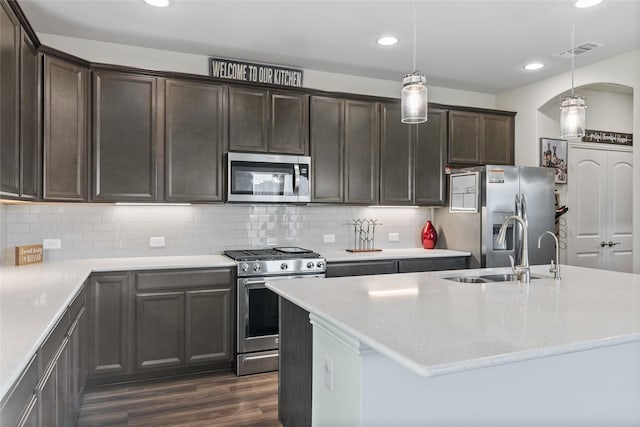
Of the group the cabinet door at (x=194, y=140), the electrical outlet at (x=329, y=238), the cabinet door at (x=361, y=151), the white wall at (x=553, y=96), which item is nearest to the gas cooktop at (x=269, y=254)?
the electrical outlet at (x=329, y=238)

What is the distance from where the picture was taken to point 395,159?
4.59 metres

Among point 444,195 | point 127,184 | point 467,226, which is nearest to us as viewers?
point 127,184

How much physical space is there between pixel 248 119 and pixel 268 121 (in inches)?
7.2

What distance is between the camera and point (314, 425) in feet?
6.87

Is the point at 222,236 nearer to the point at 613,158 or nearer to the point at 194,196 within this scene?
the point at 194,196

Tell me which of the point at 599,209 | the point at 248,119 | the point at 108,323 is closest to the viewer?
the point at 108,323

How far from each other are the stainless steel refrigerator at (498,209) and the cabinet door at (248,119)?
2.06 m

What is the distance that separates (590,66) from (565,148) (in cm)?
104

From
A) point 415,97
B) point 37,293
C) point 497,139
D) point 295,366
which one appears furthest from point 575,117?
point 37,293

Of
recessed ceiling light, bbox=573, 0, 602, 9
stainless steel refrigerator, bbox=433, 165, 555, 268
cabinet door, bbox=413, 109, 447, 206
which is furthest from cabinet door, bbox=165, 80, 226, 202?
recessed ceiling light, bbox=573, 0, 602, 9

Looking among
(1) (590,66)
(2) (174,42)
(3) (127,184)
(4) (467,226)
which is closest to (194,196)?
(3) (127,184)

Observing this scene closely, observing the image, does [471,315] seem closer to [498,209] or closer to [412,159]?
[498,209]

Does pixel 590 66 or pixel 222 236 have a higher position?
pixel 590 66

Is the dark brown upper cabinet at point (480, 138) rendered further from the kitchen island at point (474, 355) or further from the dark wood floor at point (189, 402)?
the dark wood floor at point (189, 402)
